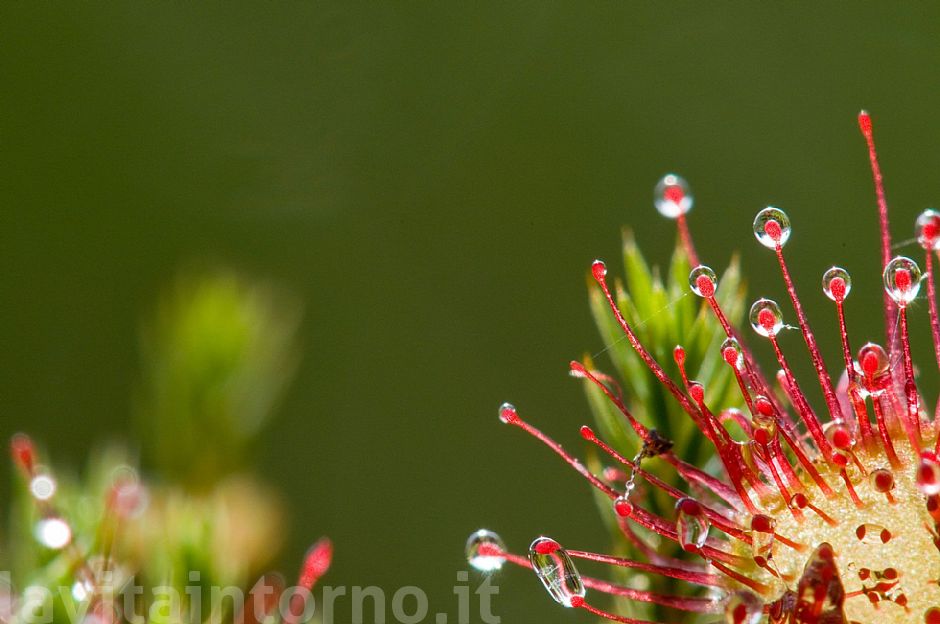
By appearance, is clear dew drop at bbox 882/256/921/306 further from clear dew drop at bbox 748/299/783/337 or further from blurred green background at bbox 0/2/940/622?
blurred green background at bbox 0/2/940/622

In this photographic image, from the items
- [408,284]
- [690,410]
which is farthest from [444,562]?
[690,410]

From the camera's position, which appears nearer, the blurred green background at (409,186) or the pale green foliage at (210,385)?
the pale green foliage at (210,385)

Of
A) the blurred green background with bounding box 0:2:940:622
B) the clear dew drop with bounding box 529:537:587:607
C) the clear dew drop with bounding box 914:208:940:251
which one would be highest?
the blurred green background with bounding box 0:2:940:622

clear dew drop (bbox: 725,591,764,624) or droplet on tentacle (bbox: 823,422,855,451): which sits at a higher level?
droplet on tentacle (bbox: 823,422,855,451)

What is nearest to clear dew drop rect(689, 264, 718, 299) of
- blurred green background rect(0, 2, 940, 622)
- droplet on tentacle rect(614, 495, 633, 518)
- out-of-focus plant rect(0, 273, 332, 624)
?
droplet on tentacle rect(614, 495, 633, 518)

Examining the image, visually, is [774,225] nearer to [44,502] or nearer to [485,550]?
[485,550]

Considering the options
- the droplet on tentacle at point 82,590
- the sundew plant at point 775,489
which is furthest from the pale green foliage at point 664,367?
the droplet on tentacle at point 82,590

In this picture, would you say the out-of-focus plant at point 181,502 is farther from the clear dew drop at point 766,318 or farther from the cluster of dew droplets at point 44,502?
the clear dew drop at point 766,318
